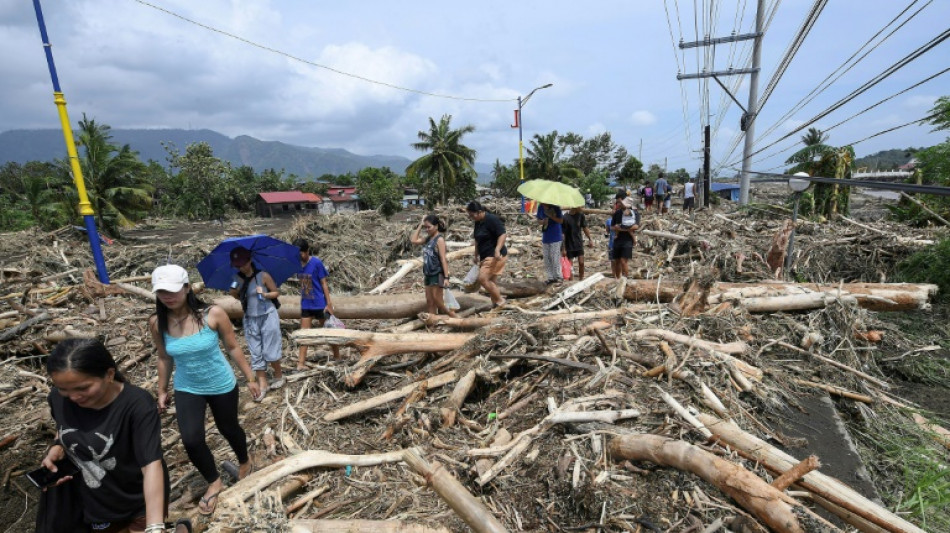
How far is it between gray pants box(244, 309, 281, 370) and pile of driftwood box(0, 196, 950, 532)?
1.05 feet

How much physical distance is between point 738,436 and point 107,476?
3.55 m

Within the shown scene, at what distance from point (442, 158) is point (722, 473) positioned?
36759mm

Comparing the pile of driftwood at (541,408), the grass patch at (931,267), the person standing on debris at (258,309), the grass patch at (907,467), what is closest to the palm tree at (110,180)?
the pile of driftwood at (541,408)

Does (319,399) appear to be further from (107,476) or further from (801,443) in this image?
(801,443)

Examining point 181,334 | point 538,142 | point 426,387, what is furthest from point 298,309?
point 538,142

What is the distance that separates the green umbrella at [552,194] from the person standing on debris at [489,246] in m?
0.74

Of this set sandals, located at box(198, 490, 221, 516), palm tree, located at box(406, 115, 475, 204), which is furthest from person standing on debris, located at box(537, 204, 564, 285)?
palm tree, located at box(406, 115, 475, 204)

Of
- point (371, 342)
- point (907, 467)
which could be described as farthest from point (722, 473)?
point (371, 342)

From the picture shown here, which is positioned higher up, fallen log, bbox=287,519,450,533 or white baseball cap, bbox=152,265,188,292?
white baseball cap, bbox=152,265,188,292

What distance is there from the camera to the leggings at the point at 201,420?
2896 millimetres

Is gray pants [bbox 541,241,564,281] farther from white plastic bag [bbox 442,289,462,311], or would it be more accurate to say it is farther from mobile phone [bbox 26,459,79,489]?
mobile phone [bbox 26,459,79,489]

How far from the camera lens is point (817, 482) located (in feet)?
7.64

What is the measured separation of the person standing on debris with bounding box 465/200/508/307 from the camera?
6035 mm

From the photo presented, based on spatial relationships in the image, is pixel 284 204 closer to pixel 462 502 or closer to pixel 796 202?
pixel 796 202
